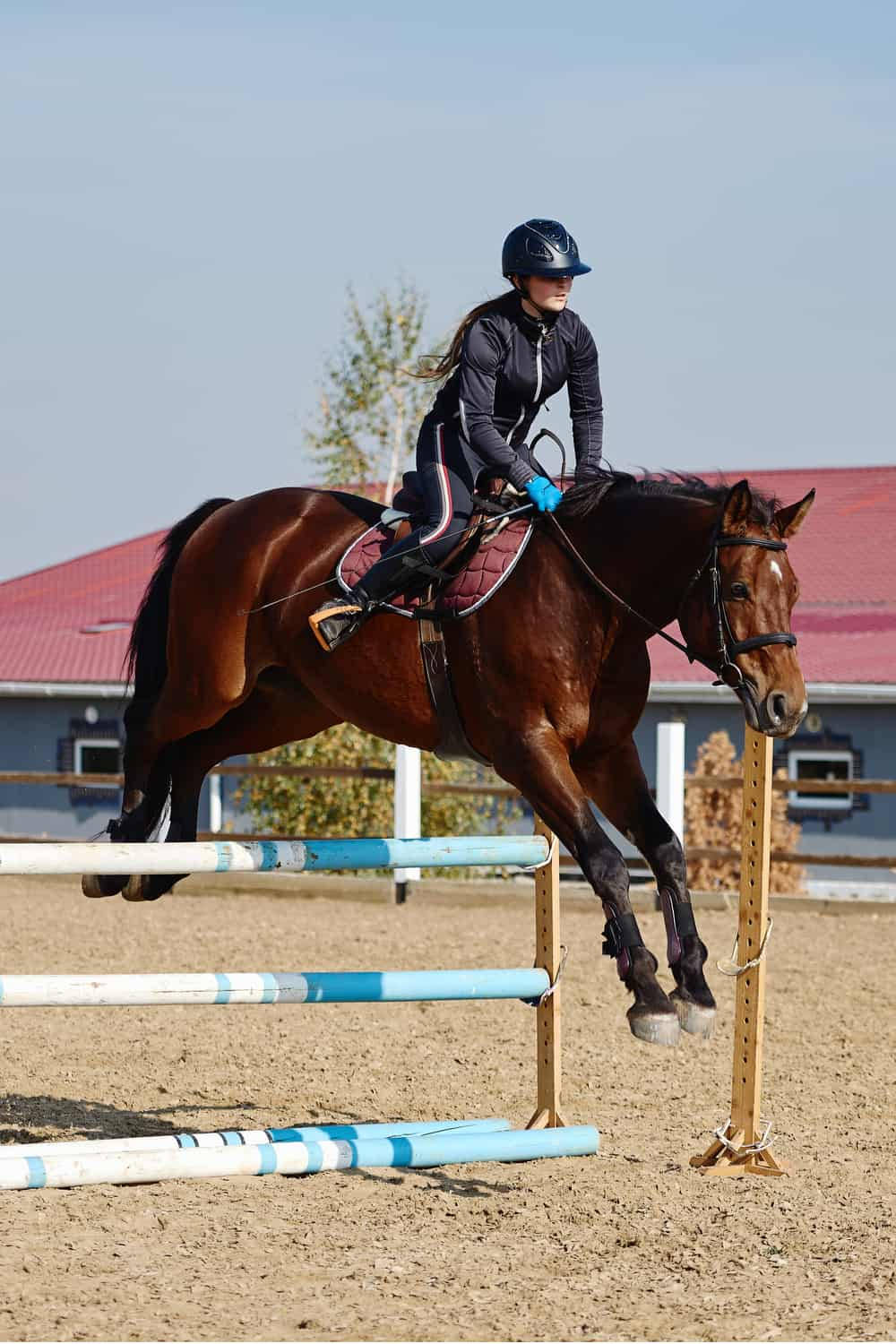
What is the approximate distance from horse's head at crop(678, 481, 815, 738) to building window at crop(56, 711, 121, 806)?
17.6 meters

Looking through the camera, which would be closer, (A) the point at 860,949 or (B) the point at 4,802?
(A) the point at 860,949

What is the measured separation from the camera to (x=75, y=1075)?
697 cm

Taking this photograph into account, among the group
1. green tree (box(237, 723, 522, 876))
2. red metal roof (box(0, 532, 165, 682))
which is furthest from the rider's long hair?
red metal roof (box(0, 532, 165, 682))

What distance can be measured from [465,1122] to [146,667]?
2045mm

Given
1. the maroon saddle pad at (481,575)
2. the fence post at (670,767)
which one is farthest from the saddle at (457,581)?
the fence post at (670,767)

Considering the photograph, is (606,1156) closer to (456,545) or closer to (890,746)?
(456,545)

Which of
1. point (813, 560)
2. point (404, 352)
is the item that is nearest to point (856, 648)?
point (813, 560)

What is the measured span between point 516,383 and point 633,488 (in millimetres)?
494

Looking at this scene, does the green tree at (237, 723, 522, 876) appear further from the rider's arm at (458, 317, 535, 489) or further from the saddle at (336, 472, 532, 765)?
the rider's arm at (458, 317, 535, 489)

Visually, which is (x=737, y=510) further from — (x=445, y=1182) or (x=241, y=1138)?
(x=241, y=1138)

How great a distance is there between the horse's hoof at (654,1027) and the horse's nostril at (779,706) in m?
0.90

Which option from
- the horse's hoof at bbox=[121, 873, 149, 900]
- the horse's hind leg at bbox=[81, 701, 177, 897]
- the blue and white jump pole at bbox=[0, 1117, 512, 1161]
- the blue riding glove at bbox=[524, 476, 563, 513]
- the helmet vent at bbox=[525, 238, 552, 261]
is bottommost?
the blue and white jump pole at bbox=[0, 1117, 512, 1161]

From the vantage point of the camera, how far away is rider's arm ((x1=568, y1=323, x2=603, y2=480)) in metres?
A: 5.16

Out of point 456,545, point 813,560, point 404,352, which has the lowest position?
point 456,545
